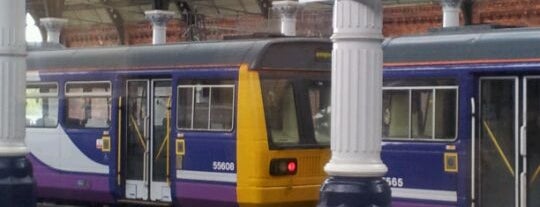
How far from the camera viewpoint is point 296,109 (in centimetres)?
1458

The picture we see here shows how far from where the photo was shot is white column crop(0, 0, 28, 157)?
11375 millimetres

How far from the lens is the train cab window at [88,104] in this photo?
16.1 metres

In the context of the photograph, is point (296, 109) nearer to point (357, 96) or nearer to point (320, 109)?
point (320, 109)

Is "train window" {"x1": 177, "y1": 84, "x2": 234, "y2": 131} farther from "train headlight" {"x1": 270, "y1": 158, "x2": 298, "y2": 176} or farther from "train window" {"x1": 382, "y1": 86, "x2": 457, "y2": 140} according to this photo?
"train window" {"x1": 382, "y1": 86, "x2": 457, "y2": 140}

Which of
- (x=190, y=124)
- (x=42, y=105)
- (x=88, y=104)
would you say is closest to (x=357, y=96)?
(x=190, y=124)

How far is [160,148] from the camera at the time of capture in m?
15.3

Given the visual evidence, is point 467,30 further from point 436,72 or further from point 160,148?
point 160,148

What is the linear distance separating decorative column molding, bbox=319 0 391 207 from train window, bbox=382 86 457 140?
14.1 feet

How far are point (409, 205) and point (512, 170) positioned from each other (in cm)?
Answer: 138

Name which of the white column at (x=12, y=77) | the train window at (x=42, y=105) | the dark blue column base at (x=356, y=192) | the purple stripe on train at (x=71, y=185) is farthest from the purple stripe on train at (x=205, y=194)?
→ the dark blue column base at (x=356, y=192)

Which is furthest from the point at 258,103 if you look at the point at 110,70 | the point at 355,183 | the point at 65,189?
the point at 355,183

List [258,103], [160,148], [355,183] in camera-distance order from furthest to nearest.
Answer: [160,148]
[258,103]
[355,183]

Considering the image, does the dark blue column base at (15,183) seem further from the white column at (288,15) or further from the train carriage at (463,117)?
the white column at (288,15)

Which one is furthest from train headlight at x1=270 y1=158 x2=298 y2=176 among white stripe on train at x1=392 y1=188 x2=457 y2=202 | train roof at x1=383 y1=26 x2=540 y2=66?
train roof at x1=383 y1=26 x2=540 y2=66
